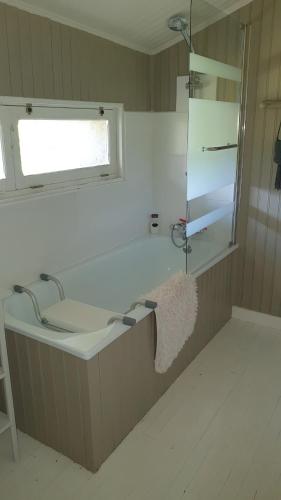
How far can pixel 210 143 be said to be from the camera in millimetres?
2604

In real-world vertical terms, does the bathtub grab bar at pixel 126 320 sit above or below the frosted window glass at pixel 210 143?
below

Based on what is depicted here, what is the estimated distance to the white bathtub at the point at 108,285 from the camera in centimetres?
190

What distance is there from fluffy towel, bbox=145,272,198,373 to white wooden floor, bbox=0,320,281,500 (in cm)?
30

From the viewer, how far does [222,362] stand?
2.81 metres

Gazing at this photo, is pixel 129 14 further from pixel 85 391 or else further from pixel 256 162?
pixel 85 391

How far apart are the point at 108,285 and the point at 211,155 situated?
3.98 feet

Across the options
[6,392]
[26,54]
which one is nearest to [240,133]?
[26,54]

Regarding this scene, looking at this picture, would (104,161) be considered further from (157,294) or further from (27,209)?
(157,294)

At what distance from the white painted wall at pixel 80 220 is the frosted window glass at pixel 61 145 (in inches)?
7.6

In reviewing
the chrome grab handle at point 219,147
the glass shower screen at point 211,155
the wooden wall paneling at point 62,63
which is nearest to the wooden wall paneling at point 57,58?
the wooden wall paneling at point 62,63

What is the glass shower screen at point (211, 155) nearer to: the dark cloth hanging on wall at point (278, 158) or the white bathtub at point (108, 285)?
the white bathtub at point (108, 285)

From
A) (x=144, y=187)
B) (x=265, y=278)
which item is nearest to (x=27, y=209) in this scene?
(x=144, y=187)

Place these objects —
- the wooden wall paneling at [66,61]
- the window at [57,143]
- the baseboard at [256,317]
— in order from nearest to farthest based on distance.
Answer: the window at [57,143] → the wooden wall paneling at [66,61] → the baseboard at [256,317]

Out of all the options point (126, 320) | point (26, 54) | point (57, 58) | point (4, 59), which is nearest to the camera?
point (126, 320)
